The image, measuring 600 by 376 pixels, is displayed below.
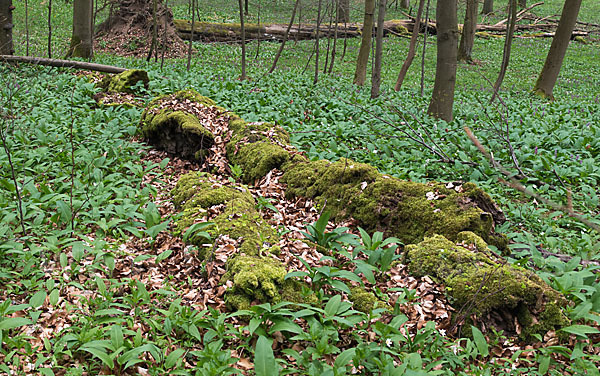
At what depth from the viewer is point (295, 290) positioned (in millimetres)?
3168

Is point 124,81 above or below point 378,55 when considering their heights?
below

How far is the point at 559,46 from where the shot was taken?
12148 mm

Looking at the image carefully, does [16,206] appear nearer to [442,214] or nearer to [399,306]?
[399,306]

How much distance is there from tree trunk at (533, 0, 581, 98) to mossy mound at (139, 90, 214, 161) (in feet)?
35.8

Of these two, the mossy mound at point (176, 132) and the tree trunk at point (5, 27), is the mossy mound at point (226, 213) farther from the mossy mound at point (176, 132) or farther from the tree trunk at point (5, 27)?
the tree trunk at point (5, 27)

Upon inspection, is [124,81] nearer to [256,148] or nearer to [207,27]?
[256,148]

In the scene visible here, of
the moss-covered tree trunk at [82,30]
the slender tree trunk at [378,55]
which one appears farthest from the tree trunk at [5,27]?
the slender tree trunk at [378,55]

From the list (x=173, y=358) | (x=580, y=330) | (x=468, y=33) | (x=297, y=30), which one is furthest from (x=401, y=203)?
(x=297, y=30)

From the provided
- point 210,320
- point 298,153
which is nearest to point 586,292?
point 210,320

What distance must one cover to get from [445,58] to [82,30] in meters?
10.5

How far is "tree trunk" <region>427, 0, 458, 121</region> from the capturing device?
852 cm

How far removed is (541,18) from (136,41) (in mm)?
25995

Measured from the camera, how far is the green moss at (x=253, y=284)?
3.04m

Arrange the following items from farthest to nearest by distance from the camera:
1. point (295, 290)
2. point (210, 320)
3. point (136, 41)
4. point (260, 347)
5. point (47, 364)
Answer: point (136, 41)
point (295, 290)
point (210, 320)
point (47, 364)
point (260, 347)
